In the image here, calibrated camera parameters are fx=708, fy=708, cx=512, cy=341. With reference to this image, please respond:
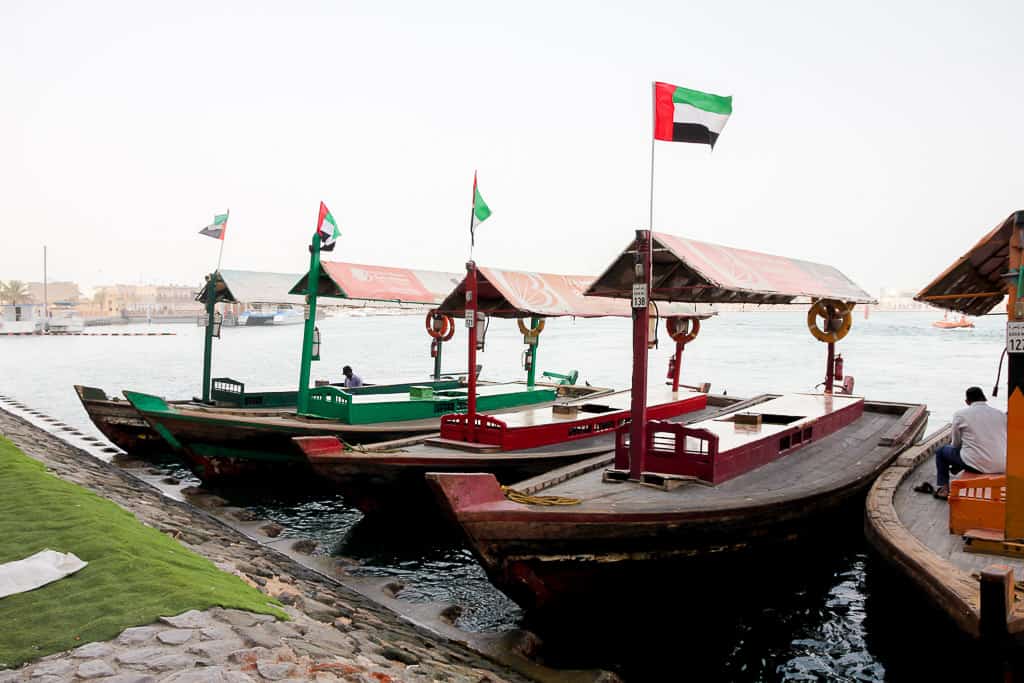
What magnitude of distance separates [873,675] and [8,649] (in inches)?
328

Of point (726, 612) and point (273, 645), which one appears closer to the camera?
point (273, 645)

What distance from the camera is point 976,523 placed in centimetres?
678

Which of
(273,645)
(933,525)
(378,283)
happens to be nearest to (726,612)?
(933,525)

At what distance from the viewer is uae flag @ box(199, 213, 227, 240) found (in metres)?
20.0

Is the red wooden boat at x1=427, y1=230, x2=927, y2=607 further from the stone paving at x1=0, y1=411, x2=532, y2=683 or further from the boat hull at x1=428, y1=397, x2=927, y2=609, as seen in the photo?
the stone paving at x1=0, y1=411, x2=532, y2=683

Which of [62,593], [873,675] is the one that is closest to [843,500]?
[873,675]

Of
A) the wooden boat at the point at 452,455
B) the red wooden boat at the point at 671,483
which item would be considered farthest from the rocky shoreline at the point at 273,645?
the wooden boat at the point at 452,455

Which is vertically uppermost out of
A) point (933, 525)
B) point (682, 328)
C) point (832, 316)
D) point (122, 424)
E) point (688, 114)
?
point (688, 114)

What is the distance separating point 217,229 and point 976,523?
62.5 feet

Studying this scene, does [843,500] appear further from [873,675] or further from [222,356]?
[222,356]

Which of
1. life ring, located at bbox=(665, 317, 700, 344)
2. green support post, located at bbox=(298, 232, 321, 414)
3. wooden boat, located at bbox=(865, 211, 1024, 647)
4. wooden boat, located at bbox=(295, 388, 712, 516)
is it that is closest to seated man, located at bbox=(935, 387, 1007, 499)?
wooden boat, located at bbox=(865, 211, 1024, 647)

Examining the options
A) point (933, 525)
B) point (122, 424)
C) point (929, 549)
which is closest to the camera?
point (929, 549)

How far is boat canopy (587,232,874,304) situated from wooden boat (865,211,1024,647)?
241 centimetres

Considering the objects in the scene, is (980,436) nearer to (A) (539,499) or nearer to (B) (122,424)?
(A) (539,499)
